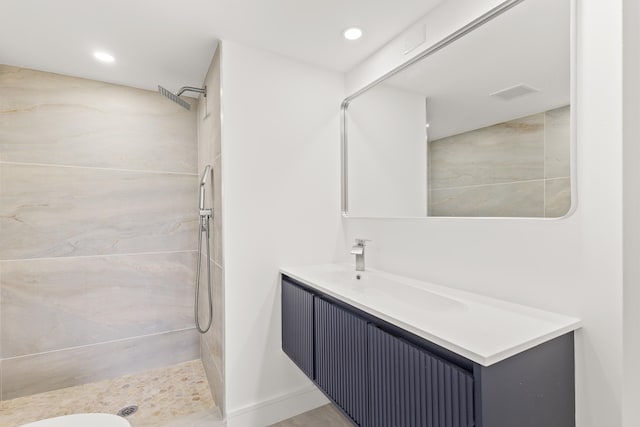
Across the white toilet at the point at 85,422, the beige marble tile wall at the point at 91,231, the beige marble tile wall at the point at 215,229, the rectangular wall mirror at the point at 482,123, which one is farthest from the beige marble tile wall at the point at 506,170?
the beige marble tile wall at the point at 91,231

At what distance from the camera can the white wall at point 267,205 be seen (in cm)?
186

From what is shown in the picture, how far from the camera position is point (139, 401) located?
6.95ft

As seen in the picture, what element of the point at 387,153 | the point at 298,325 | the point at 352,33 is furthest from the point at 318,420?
the point at 352,33

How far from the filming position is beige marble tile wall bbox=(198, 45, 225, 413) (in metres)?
1.91

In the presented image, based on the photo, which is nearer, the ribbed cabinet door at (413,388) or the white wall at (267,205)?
the ribbed cabinet door at (413,388)

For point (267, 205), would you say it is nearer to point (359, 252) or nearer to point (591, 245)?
point (359, 252)

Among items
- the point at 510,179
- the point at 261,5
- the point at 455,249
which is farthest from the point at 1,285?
the point at 510,179

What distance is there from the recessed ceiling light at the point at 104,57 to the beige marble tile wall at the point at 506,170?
6.82ft

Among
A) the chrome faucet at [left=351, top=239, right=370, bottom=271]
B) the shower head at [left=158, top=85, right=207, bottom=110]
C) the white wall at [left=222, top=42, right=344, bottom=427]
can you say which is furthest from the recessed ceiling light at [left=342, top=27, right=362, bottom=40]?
the chrome faucet at [left=351, top=239, right=370, bottom=271]

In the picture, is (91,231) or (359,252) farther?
(91,231)

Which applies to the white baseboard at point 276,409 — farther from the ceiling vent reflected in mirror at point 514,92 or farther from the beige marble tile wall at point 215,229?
the ceiling vent reflected in mirror at point 514,92

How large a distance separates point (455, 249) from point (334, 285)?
1.99ft

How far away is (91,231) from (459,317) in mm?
2527

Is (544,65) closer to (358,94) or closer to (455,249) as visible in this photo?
(455,249)
